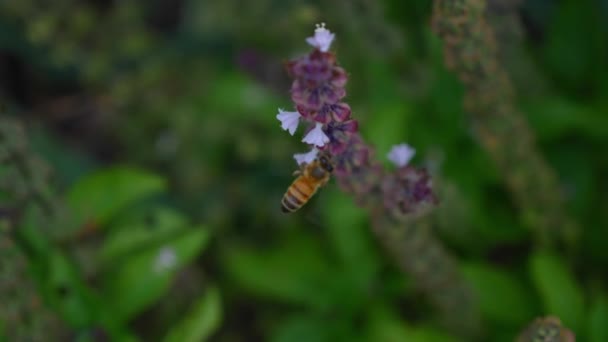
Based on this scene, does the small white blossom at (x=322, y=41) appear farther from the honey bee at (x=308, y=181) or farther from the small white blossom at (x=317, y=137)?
the honey bee at (x=308, y=181)

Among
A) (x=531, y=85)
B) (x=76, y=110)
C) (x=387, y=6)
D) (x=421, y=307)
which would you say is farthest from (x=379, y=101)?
(x=76, y=110)

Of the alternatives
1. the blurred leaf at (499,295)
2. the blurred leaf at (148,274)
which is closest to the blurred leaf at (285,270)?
the blurred leaf at (148,274)

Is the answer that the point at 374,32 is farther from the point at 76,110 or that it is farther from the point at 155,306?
the point at 76,110

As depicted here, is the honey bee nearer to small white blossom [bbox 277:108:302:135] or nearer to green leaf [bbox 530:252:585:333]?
small white blossom [bbox 277:108:302:135]

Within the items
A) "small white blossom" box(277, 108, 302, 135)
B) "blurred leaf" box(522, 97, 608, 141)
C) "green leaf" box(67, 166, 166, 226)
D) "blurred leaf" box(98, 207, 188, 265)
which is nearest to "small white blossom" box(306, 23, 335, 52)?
"small white blossom" box(277, 108, 302, 135)

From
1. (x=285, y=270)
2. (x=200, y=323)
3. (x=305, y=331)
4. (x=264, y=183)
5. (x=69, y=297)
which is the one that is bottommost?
(x=69, y=297)

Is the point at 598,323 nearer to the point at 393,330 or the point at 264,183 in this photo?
the point at 393,330

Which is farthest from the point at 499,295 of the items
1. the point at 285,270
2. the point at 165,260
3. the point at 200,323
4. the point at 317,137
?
the point at 317,137
